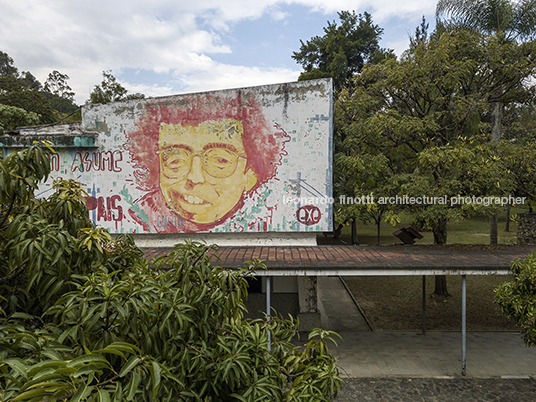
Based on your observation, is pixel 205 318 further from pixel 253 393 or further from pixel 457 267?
pixel 457 267

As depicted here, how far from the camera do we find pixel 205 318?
2428 mm

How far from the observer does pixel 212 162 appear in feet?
28.1

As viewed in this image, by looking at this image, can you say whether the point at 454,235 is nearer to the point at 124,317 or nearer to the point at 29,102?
the point at 124,317

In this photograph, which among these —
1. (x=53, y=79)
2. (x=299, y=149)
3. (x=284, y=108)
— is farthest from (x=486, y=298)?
(x=53, y=79)

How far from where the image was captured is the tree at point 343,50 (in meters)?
22.3

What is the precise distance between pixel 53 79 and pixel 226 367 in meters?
59.5

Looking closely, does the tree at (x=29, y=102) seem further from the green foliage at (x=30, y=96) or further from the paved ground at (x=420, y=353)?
the paved ground at (x=420, y=353)

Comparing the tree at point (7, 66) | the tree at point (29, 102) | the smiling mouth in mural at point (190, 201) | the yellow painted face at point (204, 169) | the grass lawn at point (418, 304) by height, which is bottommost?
the grass lawn at point (418, 304)

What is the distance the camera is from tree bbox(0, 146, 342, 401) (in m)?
1.95

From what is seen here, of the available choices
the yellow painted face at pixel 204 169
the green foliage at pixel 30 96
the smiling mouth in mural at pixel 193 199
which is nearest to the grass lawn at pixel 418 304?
the yellow painted face at pixel 204 169

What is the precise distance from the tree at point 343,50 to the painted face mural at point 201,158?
50.2 ft

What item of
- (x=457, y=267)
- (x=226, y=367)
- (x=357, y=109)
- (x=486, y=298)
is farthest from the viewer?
(x=486, y=298)

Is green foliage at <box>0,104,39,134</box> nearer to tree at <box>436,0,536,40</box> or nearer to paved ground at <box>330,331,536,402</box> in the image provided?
paved ground at <box>330,331,536,402</box>

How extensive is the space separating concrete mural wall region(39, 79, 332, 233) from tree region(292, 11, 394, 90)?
15.2m
